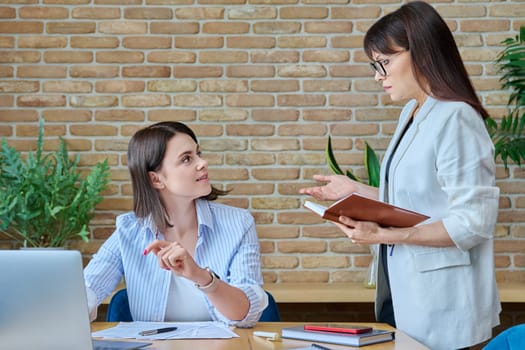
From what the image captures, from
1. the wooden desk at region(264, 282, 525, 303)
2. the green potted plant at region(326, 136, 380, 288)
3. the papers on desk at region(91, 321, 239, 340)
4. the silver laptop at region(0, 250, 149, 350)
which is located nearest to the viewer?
the silver laptop at region(0, 250, 149, 350)

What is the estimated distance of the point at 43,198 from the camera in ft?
10.9

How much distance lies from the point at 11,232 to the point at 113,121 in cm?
75

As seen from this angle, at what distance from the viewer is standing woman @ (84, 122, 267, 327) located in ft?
7.36

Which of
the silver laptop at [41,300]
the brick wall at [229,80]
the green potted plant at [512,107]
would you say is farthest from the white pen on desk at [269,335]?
the green potted plant at [512,107]

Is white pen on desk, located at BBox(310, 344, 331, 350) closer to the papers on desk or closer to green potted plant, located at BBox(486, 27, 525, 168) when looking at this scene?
the papers on desk

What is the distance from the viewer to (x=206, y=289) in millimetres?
2006

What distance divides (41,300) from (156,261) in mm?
943

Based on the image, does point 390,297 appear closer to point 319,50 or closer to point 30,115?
point 319,50

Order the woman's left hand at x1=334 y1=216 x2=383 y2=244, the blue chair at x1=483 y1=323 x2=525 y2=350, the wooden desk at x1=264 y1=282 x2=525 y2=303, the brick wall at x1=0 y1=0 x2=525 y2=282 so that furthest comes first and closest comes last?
the brick wall at x1=0 y1=0 x2=525 y2=282 → the wooden desk at x1=264 y1=282 x2=525 y2=303 → the woman's left hand at x1=334 y1=216 x2=383 y2=244 → the blue chair at x1=483 y1=323 x2=525 y2=350

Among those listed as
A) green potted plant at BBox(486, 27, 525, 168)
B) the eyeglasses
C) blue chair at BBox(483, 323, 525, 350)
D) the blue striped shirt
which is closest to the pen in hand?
the blue striped shirt

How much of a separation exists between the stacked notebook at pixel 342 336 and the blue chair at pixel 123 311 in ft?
1.69

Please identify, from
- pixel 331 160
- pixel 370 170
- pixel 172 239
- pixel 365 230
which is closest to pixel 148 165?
pixel 172 239

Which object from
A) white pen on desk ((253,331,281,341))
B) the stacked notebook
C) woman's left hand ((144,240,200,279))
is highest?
woman's left hand ((144,240,200,279))

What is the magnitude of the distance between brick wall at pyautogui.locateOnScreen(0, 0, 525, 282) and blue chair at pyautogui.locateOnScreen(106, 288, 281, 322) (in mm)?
1215
